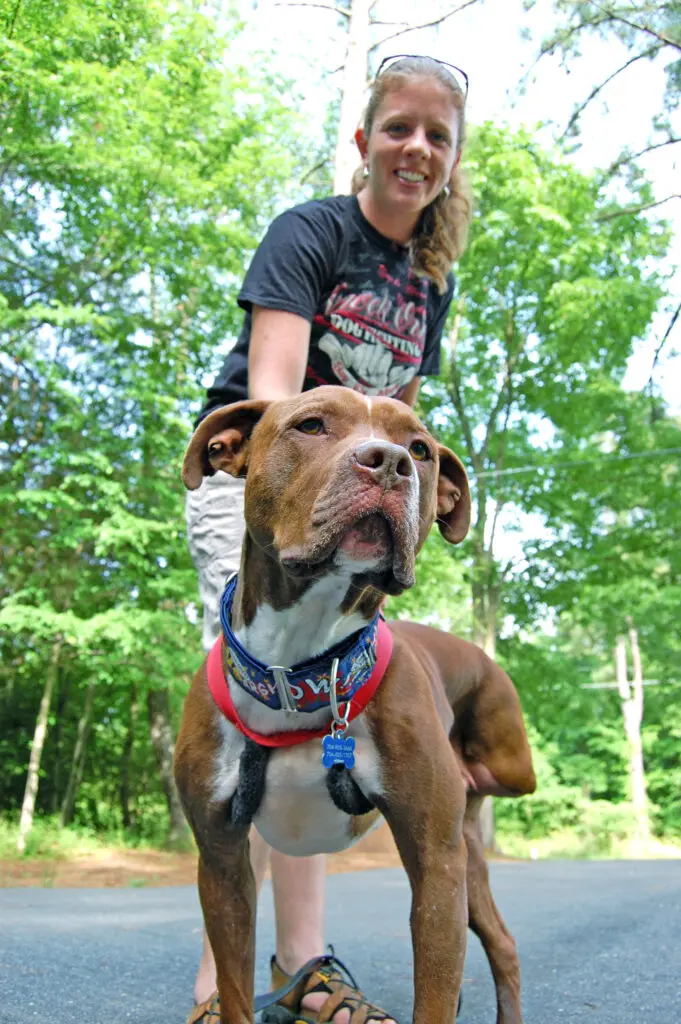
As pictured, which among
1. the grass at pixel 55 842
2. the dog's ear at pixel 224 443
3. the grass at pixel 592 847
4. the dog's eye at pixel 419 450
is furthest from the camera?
the grass at pixel 592 847

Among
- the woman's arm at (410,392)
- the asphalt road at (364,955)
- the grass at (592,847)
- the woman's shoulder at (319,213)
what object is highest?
the woman's shoulder at (319,213)

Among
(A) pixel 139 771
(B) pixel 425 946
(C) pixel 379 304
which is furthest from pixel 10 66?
(A) pixel 139 771

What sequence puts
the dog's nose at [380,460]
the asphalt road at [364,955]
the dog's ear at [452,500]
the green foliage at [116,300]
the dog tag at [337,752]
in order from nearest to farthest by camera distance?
the dog's nose at [380,460]
the dog tag at [337,752]
the dog's ear at [452,500]
the asphalt road at [364,955]
the green foliage at [116,300]

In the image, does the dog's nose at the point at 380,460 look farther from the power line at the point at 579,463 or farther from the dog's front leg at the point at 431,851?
the power line at the point at 579,463

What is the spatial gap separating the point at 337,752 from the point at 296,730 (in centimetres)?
13

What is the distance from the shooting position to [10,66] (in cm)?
931

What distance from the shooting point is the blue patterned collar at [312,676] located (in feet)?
6.81

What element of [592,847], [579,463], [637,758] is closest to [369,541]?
[579,463]

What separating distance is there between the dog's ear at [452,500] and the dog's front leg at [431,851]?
1.79 ft

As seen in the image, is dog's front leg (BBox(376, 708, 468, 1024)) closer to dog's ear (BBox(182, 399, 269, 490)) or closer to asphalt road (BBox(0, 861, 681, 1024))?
dog's ear (BBox(182, 399, 269, 490))

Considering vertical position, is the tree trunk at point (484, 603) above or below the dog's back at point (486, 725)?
above

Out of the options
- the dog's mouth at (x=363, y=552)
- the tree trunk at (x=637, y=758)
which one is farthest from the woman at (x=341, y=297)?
the tree trunk at (x=637, y=758)

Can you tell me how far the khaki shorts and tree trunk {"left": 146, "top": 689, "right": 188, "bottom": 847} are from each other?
11.9 metres

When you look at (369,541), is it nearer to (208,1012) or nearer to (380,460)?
(380,460)
